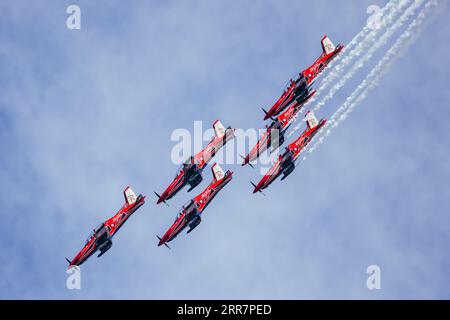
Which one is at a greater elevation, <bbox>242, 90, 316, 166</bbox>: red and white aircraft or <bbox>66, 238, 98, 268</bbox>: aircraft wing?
<bbox>242, 90, 316, 166</bbox>: red and white aircraft

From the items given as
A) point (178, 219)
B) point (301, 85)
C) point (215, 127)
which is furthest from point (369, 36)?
point (178, 219)

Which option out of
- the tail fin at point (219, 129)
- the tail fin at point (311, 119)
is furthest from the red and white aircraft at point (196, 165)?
A: the tail fin at point (311, 119)

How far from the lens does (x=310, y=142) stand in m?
120

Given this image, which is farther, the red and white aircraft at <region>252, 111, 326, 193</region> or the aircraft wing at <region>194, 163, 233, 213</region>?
the aircraft wing at <region>194, 163, 233, 213</region>

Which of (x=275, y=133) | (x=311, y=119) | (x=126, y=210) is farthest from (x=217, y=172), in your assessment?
(x=311, y=119)

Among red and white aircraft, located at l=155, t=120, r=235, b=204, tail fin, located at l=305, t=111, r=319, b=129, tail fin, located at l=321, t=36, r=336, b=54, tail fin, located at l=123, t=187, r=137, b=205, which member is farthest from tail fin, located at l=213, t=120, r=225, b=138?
tail fin, located at l=321, t=36, r=336, b=54

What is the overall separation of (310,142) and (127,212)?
27674 millimetres

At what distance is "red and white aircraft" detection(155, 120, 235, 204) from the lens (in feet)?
396

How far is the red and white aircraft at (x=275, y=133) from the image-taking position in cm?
11975

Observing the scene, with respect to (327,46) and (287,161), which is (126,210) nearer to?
(287,161)

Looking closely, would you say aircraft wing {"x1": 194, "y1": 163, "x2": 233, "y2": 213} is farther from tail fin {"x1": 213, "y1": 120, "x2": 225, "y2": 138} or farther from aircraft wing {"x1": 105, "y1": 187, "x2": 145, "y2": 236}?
aircraft wing {"x1": 105, "y1": 187, "x2": 145, "y2": 236}
